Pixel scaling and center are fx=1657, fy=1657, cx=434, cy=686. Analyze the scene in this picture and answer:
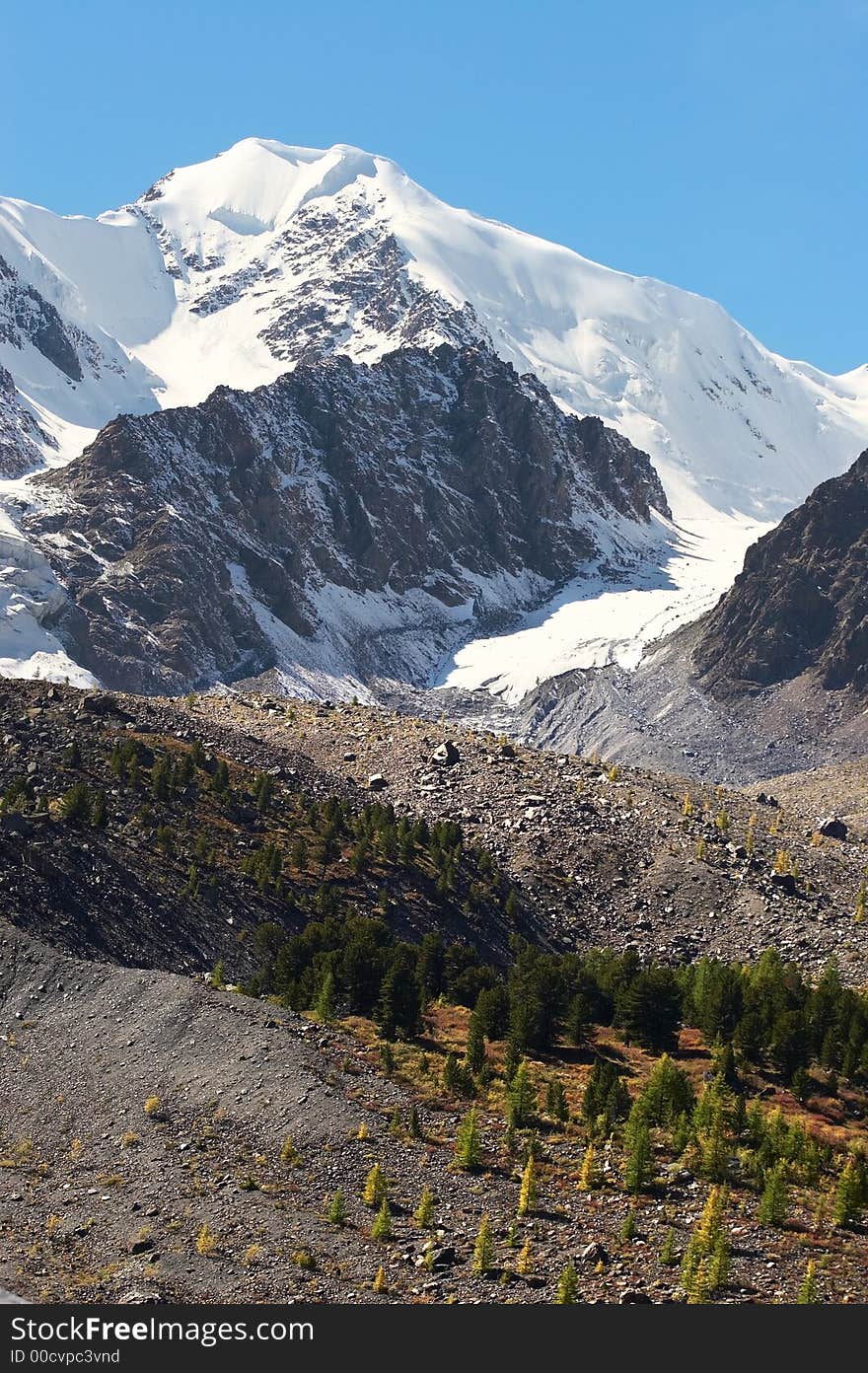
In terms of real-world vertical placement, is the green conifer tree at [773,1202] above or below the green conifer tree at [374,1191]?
above

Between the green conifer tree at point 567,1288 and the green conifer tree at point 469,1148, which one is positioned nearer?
the green conifer tree at point 567,1288

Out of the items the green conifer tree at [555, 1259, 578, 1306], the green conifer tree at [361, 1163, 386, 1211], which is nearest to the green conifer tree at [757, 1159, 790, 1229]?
the green conifer tree at [555, 1259, 578, 1306]

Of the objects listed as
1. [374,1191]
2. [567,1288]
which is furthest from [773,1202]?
[374,1191]

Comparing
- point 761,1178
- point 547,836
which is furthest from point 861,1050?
point 547,836

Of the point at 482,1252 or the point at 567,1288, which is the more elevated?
the point at 567,1288

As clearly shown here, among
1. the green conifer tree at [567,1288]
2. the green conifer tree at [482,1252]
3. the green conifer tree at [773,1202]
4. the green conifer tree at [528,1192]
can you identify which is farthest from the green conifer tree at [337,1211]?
the green conifer tree at [773,1202]

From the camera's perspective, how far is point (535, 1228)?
5178cm

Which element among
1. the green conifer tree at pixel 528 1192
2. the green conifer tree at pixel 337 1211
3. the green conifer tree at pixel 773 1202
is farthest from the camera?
the green conifer tree at pixel 528 1192

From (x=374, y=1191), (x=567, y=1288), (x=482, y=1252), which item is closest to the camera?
(x=567, y=1288)

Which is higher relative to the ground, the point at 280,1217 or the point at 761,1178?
the point at 761,1178

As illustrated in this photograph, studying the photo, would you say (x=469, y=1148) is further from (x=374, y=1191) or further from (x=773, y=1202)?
(x=773, y=1202)

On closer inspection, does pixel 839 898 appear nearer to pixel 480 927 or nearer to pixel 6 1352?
pixel 480 927

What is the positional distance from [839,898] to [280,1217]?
225 feet

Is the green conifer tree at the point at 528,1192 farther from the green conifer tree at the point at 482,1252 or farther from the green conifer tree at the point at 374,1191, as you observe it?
the green conifer tree at the point at 374,1191
